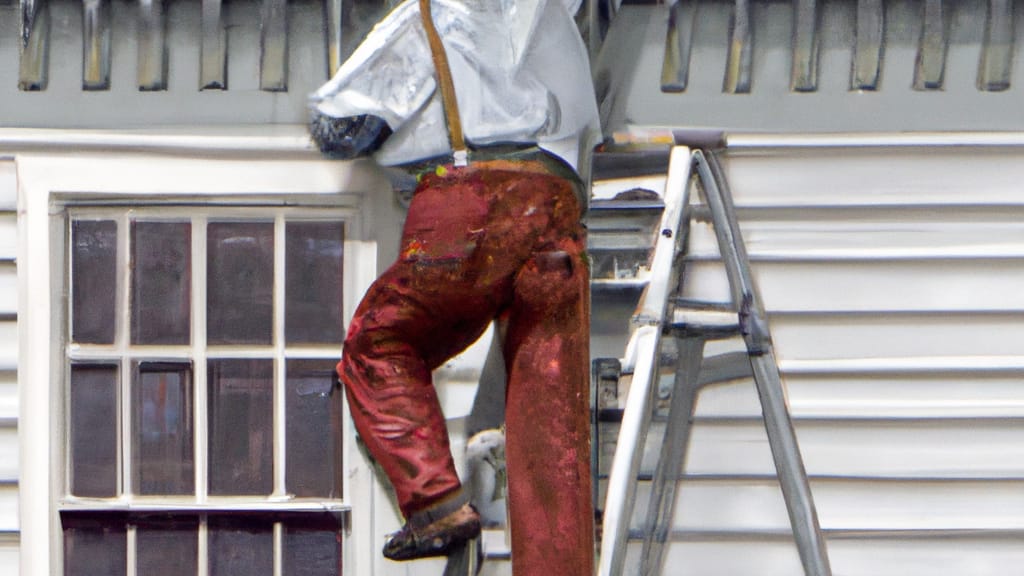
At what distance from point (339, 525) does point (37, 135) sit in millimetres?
1438

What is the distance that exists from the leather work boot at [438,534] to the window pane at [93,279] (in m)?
1.26

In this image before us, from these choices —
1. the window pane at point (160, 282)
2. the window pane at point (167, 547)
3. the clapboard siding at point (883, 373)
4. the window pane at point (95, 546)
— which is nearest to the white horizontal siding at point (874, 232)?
the clapboard siding at point (883, 373)

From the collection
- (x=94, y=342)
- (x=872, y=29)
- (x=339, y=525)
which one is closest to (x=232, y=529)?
(x=339, y=525)

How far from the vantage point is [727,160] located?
4086mm

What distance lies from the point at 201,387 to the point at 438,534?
1092mm

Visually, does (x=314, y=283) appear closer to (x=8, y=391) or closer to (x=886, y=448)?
(x=8, y=391)

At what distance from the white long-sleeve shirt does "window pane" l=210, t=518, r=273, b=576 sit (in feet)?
4.05

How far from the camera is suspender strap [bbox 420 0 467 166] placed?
3576 mm

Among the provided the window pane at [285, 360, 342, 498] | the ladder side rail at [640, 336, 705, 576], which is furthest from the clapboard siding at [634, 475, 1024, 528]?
the window pane at [285, 360, 342, 498]

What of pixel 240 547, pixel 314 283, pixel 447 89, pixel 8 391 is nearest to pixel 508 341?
pixel 447 89

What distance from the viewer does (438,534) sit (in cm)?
335

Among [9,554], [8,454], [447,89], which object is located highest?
[447,89]

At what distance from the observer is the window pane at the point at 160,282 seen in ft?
13.5

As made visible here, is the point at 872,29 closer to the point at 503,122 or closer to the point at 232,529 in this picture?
the point at 503,122
